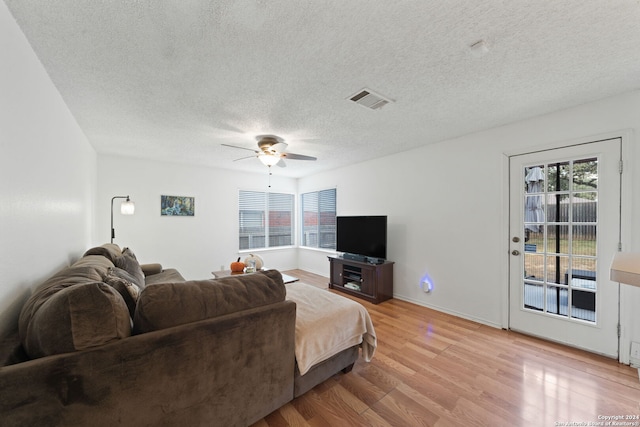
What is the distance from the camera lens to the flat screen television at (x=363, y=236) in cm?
394

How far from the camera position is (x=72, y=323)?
103cm

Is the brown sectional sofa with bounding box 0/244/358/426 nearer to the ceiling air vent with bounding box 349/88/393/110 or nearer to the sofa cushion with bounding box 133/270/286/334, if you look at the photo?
the sofa cushion with bounding box 133/270/286/334

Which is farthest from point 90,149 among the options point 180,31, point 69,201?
point 180,31

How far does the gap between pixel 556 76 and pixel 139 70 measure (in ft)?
10.8

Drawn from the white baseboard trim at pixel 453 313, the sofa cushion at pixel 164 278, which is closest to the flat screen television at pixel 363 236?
the white baseboard trim at pixel 453 313

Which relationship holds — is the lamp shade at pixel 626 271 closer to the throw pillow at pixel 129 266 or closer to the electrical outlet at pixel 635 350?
the electrical outlet at pixel 635 350

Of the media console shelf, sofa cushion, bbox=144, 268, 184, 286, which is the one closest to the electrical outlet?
the media console shelf

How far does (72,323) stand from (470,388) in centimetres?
256

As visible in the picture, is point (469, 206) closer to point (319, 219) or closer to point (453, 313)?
point (453, 313)

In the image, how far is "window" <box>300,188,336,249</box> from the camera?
18.2 feet

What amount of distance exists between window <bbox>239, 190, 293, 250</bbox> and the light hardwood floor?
3.89m

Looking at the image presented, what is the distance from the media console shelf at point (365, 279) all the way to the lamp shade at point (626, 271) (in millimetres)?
2893

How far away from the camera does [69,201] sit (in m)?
2.43

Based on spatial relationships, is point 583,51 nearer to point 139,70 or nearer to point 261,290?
point 261,290
